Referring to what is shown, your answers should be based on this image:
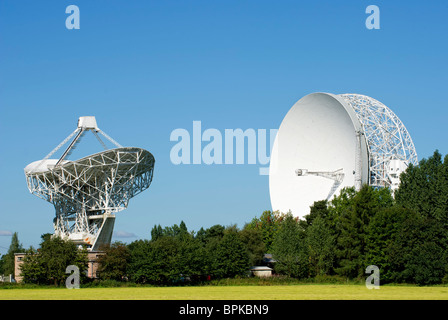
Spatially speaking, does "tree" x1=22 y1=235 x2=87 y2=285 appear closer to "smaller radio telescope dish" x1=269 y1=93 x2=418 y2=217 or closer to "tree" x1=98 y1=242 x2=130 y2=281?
"tree" x1=98 y1=242 x2=130 y2=281

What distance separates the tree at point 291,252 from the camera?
73.6 metres

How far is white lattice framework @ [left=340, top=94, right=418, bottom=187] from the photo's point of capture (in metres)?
81.1

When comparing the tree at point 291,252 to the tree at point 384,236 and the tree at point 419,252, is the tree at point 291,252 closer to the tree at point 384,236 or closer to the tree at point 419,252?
the tree at point 384,236

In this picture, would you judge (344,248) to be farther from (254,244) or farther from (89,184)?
(89,184)

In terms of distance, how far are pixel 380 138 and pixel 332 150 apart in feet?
20.9

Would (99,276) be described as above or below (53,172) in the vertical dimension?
below

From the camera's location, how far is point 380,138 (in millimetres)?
81875

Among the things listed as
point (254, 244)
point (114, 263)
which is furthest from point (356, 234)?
point (114, 263)

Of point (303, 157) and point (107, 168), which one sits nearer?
point (107, 168)

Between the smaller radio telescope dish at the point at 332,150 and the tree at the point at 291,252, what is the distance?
22.3 feet

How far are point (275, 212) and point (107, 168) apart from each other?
2965 centimetres
